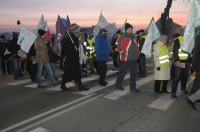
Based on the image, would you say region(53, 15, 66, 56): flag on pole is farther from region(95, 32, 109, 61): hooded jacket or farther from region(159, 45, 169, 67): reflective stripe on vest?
region(159, 45, 169, 67): reflective stripe on vest

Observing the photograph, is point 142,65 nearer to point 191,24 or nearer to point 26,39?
point 26,39

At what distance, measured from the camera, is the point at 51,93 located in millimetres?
9352

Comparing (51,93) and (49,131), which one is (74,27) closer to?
(51,93)

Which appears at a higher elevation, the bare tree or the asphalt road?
the bare tree

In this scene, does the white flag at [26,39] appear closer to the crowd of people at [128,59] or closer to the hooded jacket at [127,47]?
the crowd of people at [128,59]

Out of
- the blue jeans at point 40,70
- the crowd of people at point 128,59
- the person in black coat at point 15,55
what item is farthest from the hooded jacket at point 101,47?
the person in black coat at point 15,55

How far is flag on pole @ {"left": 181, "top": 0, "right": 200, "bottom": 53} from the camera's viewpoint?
7.00 m

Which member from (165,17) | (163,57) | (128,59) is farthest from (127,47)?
(165,17)

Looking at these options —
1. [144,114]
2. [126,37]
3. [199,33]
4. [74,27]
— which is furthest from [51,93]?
[199,33]

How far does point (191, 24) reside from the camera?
7047mm

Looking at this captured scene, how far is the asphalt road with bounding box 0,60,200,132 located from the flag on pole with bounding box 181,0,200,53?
60.8 inches

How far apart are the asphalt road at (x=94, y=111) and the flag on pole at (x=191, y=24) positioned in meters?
1.54

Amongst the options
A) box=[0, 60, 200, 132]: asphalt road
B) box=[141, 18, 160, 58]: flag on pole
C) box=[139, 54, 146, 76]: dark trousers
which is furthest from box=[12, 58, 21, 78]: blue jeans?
box=[141, 18, 160, 58]: flag on pole

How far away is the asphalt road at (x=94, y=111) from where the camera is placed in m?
5.96
